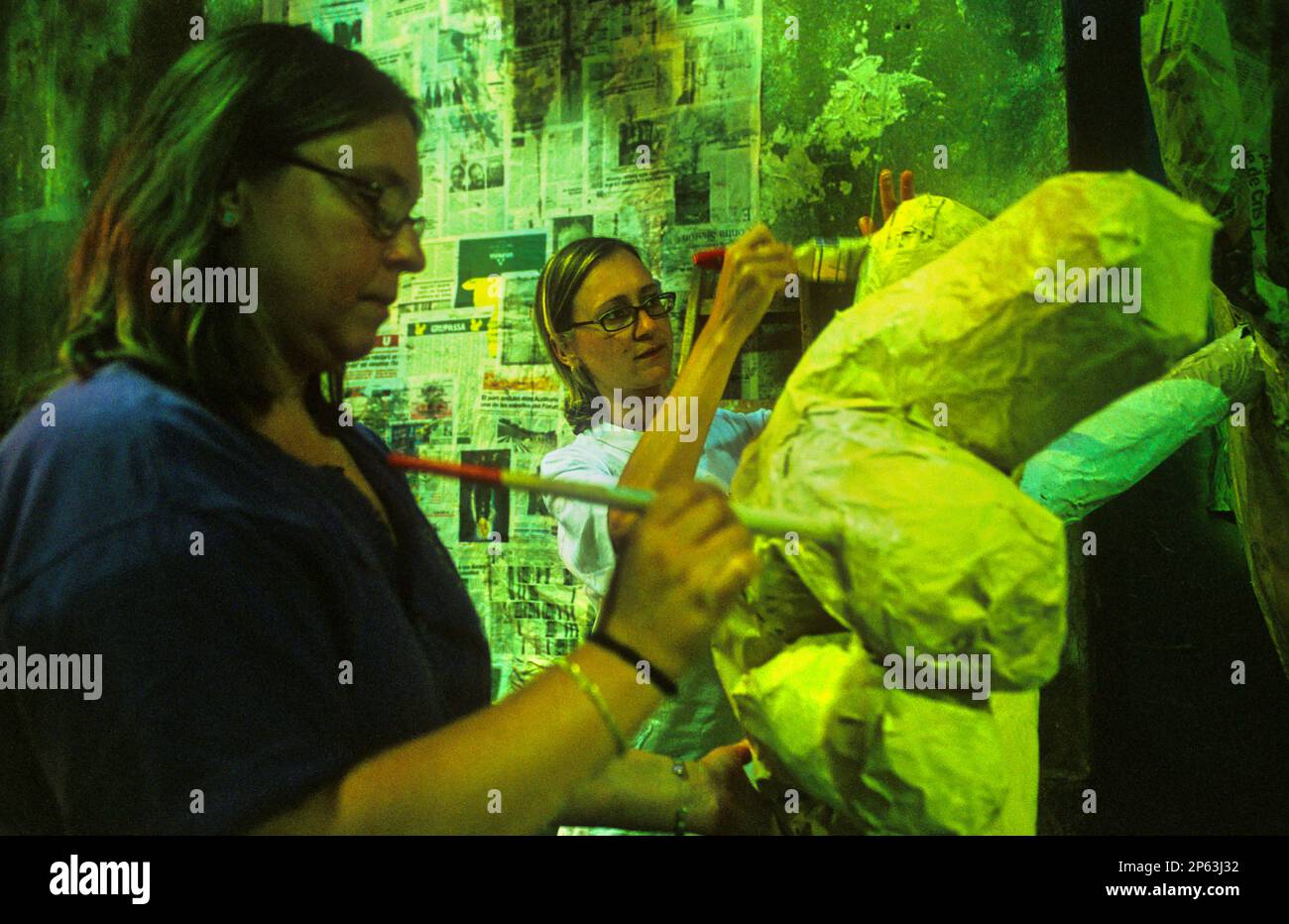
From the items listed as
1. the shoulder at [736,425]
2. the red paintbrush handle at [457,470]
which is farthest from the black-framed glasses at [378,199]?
the shoulder at [736,425]

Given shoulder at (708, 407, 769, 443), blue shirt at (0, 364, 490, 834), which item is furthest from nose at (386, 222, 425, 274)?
shoulder at (708, 407, 769, 443)

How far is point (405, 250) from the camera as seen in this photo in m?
0.86

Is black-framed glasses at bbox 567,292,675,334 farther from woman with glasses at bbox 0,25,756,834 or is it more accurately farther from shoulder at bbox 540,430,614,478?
woman with glasses at bbox 0,25,756,834

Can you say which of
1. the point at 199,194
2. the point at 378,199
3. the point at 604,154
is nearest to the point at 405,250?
the point at 378,199

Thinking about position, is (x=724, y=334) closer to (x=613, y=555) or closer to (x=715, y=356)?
(x=715, y=356)

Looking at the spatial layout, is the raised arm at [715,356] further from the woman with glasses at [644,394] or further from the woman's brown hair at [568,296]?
the woman's brown hair at [568,296]

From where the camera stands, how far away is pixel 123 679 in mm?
637

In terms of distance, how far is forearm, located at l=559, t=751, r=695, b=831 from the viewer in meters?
1.08

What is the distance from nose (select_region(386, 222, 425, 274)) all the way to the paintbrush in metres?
0.19

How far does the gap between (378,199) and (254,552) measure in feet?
1.12

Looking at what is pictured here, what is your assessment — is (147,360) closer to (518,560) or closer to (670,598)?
(670,598)

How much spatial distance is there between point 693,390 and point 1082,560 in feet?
2.24

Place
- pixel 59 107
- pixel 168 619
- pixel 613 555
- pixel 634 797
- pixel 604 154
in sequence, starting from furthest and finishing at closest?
1. pixel 59 107
2. pixel 604 154
3. pixel 613 555
4. pixel 634 797
5. pixel 168 619

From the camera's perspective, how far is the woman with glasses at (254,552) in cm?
64
